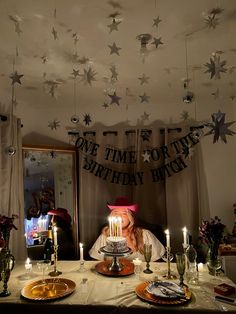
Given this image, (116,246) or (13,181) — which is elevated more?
(13,181)

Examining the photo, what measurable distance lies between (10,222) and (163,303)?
1.24 meters

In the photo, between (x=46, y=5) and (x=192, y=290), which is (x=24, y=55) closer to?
(x=46, y=5)

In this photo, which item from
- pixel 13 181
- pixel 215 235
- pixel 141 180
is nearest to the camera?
pixel 215 235

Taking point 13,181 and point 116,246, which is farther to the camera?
point 13,181

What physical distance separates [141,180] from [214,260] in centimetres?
171

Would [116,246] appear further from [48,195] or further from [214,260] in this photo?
[48,195]

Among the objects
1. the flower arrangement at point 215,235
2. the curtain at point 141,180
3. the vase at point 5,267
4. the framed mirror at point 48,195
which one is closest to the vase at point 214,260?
the flower arrangement at point 215,235

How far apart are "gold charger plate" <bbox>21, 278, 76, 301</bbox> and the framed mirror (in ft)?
4.73

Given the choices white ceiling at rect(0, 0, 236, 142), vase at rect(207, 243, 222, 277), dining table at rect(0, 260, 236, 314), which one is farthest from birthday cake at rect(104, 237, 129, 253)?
white ceiling at rect(0, 0, 236, 142)

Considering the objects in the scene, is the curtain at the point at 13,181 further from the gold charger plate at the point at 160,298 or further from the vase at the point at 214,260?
the vase at the point at 214,260

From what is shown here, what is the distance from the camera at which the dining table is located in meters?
1.74

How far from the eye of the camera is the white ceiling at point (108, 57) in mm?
1800

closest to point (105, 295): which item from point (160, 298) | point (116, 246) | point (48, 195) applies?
point (160, 298)

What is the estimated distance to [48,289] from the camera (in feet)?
6.44
